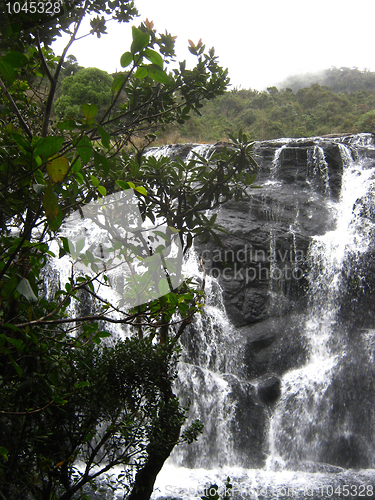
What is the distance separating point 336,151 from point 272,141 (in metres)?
2.25

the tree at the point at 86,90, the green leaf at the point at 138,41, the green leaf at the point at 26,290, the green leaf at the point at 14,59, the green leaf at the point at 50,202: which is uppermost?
the tree at the point at 86,90

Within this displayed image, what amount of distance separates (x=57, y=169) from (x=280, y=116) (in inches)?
909

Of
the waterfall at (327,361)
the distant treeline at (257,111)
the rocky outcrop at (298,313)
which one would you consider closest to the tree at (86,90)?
the distant treeline at (257,111)

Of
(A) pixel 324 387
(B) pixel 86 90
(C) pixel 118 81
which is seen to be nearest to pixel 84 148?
(C) pixel 118 81

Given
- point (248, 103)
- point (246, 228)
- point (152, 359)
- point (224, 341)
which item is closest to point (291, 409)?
point (224, 341)

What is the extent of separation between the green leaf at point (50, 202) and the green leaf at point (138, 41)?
1.97 feet

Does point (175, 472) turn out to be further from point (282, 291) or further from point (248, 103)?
point (248, 103)

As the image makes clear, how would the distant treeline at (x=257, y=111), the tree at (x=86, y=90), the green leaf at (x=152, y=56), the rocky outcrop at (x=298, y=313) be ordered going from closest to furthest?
1. the green leaf at (x=152, y=56)
2. the rocky outcrop at (x=298, y=313)
3. the tree at (x=86, y=90)
4. the distant treeline at (x=257, y=111)

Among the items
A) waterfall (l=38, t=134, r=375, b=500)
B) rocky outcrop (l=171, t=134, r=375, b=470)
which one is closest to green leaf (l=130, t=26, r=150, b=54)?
rocky outcrop (l=171, t=134, r=375, b=470)

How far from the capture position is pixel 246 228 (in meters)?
9.91

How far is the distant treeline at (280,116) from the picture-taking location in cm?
1939

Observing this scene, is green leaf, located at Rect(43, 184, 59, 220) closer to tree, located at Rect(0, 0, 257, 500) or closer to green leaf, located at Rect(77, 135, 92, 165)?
green leaf, located at Rect(77, 135, 92, 165)

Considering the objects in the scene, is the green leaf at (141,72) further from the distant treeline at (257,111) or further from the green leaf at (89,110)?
the distant treeline at (257,111)

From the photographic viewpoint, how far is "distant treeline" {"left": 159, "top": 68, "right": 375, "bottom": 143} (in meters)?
19.4
